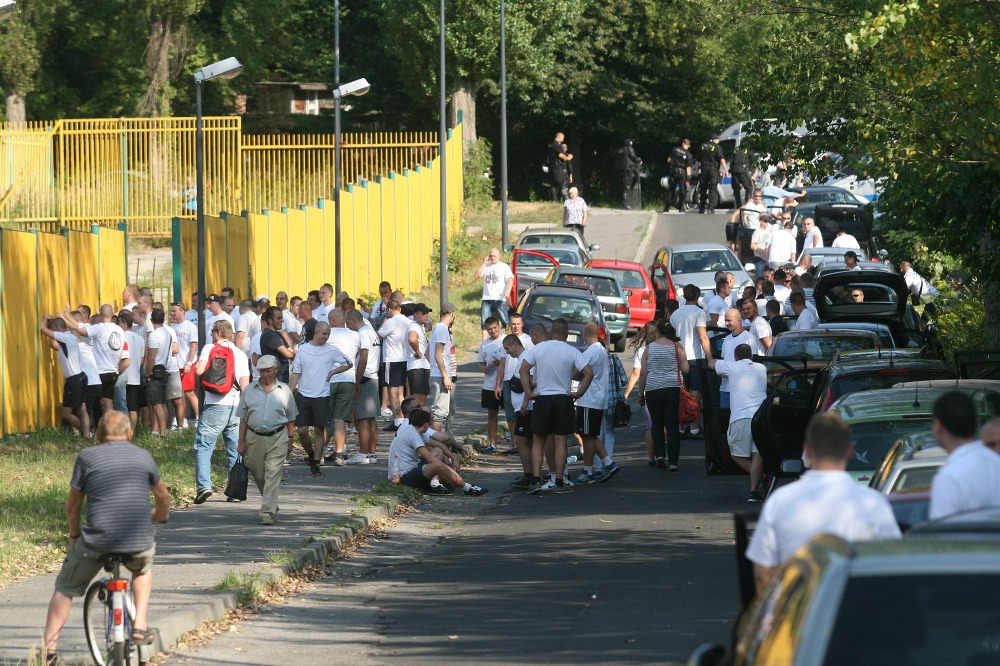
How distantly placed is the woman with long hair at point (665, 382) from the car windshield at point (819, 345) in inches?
49.0

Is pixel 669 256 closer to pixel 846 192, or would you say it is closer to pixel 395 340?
pixel 846 192

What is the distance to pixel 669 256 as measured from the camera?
34.0 meters

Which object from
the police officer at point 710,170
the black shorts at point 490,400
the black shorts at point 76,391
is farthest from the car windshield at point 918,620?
the police officer at point 710,170

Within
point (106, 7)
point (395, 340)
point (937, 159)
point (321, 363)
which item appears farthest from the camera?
point (106, 7)

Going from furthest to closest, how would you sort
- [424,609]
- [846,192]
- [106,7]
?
[106,7]
[846,192]
[424,609]

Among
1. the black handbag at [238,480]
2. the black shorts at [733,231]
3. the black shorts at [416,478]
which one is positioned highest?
the black shorts at [733,231]

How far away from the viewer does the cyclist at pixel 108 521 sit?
28.1ft

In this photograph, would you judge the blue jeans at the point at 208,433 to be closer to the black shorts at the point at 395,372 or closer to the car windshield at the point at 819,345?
the black shorts at the point at 395,372

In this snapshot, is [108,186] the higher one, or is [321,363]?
[108,186]

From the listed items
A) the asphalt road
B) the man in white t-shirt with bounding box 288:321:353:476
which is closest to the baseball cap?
the asphalt road

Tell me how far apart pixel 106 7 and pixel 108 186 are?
1766 centimetres

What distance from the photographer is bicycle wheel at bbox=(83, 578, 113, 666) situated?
8.55 m

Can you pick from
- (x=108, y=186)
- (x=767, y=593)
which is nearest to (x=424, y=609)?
(x=767, y=593)

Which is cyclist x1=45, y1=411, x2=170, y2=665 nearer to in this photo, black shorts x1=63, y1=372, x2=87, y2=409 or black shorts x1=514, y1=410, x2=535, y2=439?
black shorts x1=514, y1=410, x2=535, y2=439
